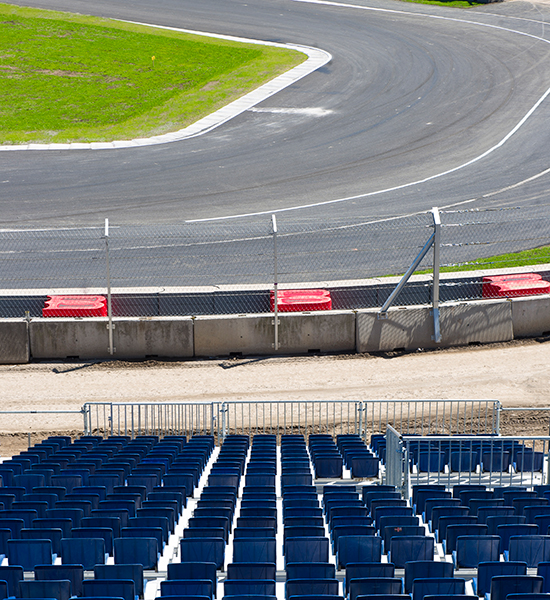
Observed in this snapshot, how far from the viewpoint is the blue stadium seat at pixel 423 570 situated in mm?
7344

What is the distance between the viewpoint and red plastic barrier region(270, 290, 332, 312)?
18.7m

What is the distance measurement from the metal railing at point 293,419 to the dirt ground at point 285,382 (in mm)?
311

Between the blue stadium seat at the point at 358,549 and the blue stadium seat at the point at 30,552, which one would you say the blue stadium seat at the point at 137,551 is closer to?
the blue stadium seat at the point at 30,552

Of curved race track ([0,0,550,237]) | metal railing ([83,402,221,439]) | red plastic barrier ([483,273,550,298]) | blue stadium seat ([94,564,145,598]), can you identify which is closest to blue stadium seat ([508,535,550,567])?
blue stadium seat ([94,564,145,598])

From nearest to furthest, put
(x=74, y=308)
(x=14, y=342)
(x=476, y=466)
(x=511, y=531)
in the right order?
1. (x=511, y=531)
2. (x=476, y=466)
3. (x=14, y=342)
4. (x=74, y=308)

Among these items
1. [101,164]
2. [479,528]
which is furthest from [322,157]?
[479,528]

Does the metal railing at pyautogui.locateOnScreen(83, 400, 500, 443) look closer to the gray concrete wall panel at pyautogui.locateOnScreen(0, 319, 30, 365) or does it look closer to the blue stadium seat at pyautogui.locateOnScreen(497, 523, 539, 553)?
the gray concrete wall panel at pyautogui.locateOnScreen(0, 319, 30, 365)

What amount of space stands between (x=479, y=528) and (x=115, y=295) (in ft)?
39.8

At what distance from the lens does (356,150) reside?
28844 mm

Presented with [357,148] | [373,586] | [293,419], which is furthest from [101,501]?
[357,148]

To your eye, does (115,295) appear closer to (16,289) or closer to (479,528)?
(16,289)

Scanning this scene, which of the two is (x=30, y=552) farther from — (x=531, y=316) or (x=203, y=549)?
(x=531, y=316)

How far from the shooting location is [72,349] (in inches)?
725

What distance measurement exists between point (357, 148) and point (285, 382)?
14.1 metres
